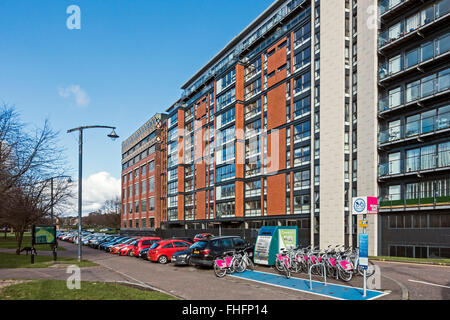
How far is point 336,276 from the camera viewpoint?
13.7 m

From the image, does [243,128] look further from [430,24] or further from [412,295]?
[412,295]

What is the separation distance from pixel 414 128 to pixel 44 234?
1024 inches

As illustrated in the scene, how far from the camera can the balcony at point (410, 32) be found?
24938 mm

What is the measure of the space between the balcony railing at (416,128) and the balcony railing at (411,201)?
13.9 ft

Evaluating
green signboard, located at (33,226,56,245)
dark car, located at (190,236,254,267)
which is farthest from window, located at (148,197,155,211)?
dark car, located at (190,236,254,267)

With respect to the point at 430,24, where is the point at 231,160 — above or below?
below

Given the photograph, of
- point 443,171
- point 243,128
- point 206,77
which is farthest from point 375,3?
point 206,77

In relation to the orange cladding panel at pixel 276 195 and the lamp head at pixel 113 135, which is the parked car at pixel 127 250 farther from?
the orange cladding panel at pixel 276 195

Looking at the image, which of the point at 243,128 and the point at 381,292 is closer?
the point at 381,292

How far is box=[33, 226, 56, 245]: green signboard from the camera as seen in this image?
74.6 ft

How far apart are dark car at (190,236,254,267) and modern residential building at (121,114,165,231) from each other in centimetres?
5281

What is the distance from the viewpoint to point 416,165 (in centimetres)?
2650

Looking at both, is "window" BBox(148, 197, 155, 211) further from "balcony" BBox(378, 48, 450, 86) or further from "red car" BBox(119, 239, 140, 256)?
"balcony" BBox(378, 48, 450, 86)

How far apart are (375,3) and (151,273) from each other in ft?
86.6
